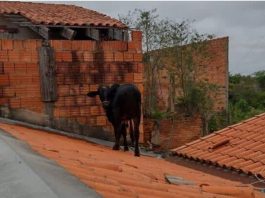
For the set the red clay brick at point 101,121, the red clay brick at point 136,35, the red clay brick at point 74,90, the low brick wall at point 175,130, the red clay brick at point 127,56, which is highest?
the red clay brick at point 136,35

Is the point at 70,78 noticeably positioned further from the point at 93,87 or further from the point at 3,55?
the point at 3,55

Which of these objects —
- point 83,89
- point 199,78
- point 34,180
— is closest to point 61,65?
point 83,89

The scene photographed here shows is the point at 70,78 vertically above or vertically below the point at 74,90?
above

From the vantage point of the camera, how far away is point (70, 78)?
9.53 m

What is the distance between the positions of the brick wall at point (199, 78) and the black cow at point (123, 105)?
6815 mm

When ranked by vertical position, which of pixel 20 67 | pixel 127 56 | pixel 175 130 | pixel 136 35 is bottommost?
pixel 175 130

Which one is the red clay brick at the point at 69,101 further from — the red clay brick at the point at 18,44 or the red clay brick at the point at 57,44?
the red clay brick at the point at 18,44

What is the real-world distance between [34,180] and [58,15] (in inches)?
326

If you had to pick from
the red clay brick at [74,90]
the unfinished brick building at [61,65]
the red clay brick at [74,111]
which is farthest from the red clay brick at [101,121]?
the red clay brick at [74,90]

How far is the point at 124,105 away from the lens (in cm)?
822

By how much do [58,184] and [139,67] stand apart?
24.1ft

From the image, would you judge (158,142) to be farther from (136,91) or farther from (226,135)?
(136,91)

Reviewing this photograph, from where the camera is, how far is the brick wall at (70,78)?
9086 mm

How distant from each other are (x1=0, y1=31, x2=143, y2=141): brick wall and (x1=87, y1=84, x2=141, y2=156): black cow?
95 centimetres
